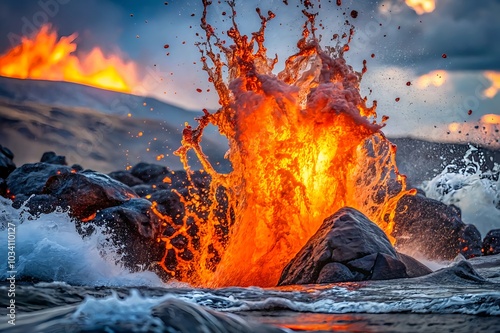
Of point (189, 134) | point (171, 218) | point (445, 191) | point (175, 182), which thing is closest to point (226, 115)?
point (189, 134)

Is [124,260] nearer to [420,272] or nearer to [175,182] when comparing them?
[420,272]

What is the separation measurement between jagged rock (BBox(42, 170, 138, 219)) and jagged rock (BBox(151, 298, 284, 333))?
870 centimetres

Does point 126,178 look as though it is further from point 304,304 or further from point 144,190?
point 304,304

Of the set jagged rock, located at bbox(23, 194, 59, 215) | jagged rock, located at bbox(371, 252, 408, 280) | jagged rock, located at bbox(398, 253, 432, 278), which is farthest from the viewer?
jagged rock, located at bbox(23, 194, 59, 215)

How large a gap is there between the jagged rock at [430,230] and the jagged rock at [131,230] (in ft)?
20.0

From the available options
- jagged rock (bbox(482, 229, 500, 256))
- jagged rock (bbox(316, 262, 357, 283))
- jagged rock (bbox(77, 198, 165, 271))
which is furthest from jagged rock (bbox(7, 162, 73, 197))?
jagged rock (bbox(482, 229, 500, 256))

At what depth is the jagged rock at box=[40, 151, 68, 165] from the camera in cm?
2387

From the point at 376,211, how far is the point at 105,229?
534cm

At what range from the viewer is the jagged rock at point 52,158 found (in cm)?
2387

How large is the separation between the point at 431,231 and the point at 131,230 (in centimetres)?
763

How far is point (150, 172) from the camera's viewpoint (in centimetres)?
2394

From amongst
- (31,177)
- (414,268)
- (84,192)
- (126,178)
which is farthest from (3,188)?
(414,268)

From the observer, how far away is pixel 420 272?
817cm

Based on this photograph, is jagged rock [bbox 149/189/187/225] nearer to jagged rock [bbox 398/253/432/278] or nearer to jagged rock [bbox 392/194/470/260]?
jagged rock [bbox 392/194/470/260]
